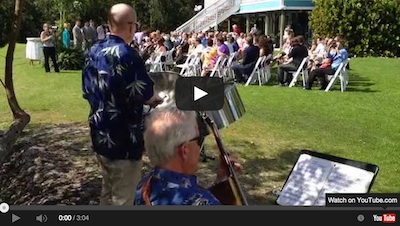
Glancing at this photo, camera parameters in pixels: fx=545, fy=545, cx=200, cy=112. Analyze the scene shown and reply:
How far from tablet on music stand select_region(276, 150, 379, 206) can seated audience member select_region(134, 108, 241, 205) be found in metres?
0.77

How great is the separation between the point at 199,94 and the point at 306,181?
948 millimetres

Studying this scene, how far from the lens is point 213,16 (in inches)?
1300

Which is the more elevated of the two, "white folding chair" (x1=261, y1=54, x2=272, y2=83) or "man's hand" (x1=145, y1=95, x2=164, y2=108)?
"man's hand" (x1=145, y1=95, x2=164, y2=108)

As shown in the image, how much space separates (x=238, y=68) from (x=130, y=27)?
10.9 meters

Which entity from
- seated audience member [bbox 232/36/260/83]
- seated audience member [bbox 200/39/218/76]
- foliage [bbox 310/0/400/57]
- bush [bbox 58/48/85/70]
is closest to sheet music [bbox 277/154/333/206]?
seated audience member [bbox 200/39/218/76]

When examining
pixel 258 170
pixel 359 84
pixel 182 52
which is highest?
pixel 258 170

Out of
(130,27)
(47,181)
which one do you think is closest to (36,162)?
(47,181)

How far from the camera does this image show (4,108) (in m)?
9.87

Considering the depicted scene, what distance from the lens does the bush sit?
56.9 ft

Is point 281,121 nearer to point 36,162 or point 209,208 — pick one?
point 36,162

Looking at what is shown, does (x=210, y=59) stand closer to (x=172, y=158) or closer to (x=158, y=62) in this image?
(x=158, y=62)

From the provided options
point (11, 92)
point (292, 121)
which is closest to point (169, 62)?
point (292, 121)
